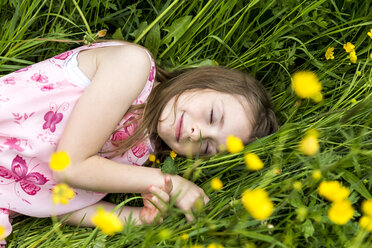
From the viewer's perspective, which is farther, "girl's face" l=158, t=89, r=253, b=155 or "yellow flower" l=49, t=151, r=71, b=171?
"girl's face" l=158, t=89, r=253, b=155

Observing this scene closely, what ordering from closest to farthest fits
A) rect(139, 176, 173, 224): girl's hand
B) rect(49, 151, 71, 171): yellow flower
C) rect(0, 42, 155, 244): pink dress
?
1. rect(49, 151, 71, 171): yellow flower
2. rect(139, 176, 173, 224): girl's hand
3. rect(0, 42, 155, 244): pink dress

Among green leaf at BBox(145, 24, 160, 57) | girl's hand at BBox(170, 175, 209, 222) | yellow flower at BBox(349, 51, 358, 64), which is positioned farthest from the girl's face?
yellow flower at BBox(349, 51, 358, 64)

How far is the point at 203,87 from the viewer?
153 cm

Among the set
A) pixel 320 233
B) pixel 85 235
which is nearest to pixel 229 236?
pixel 320 233

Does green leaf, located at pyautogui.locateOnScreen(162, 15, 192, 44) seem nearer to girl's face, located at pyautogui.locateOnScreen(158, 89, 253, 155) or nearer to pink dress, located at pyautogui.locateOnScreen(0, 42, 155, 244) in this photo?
pink dress, located at pyautogui.locateOnScreen(0, 42, 155, 244)

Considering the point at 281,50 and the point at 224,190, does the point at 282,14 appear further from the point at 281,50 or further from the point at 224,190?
the point at 224,190

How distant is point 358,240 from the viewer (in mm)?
864

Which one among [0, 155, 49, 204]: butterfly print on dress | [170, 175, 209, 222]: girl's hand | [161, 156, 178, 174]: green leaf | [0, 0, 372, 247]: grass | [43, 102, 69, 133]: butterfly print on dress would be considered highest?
[0, 0, 372, 247]: grass

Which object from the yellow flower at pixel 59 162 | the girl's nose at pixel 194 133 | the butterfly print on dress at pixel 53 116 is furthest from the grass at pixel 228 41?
the yellow flower at pixel 59 162

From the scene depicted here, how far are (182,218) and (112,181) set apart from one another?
0.28 m

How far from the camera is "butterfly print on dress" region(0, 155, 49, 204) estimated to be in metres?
1.51

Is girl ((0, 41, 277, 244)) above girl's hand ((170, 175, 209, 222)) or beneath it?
above

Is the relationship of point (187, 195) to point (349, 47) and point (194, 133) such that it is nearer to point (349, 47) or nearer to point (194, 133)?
point (194, 133)

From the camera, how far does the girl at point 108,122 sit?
4.67ft
